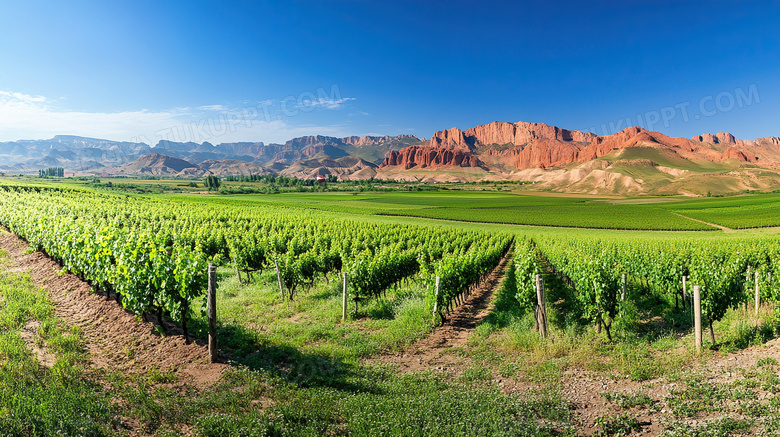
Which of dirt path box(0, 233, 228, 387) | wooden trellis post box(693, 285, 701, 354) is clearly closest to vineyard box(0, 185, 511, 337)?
dirt path box(0, 233, 228, 387)

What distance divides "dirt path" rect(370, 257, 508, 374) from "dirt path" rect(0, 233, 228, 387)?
15.2ft

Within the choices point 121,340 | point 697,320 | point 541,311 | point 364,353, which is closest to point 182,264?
point 121,340

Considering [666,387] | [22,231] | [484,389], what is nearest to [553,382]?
[484,389]

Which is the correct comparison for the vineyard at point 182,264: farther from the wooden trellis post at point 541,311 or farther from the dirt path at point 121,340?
the wooden trellis post at point 541,311

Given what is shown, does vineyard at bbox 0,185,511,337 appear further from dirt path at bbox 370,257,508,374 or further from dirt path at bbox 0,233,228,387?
dirt path at bbox 370,257,508,374

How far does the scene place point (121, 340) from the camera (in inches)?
392

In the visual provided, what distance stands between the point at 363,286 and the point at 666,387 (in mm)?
10265

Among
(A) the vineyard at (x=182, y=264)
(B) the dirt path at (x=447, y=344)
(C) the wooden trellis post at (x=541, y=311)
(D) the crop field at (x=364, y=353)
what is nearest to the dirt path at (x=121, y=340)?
(D) the crop field at (x=364, y=353)

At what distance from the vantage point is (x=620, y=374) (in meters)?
8.74

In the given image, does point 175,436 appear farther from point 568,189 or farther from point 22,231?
point 568,189

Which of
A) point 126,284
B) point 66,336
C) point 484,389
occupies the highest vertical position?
point 126,284

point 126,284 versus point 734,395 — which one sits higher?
point 126,284

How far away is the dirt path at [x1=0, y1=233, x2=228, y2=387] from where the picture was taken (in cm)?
850

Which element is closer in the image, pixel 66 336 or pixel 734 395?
pixel 734 395
